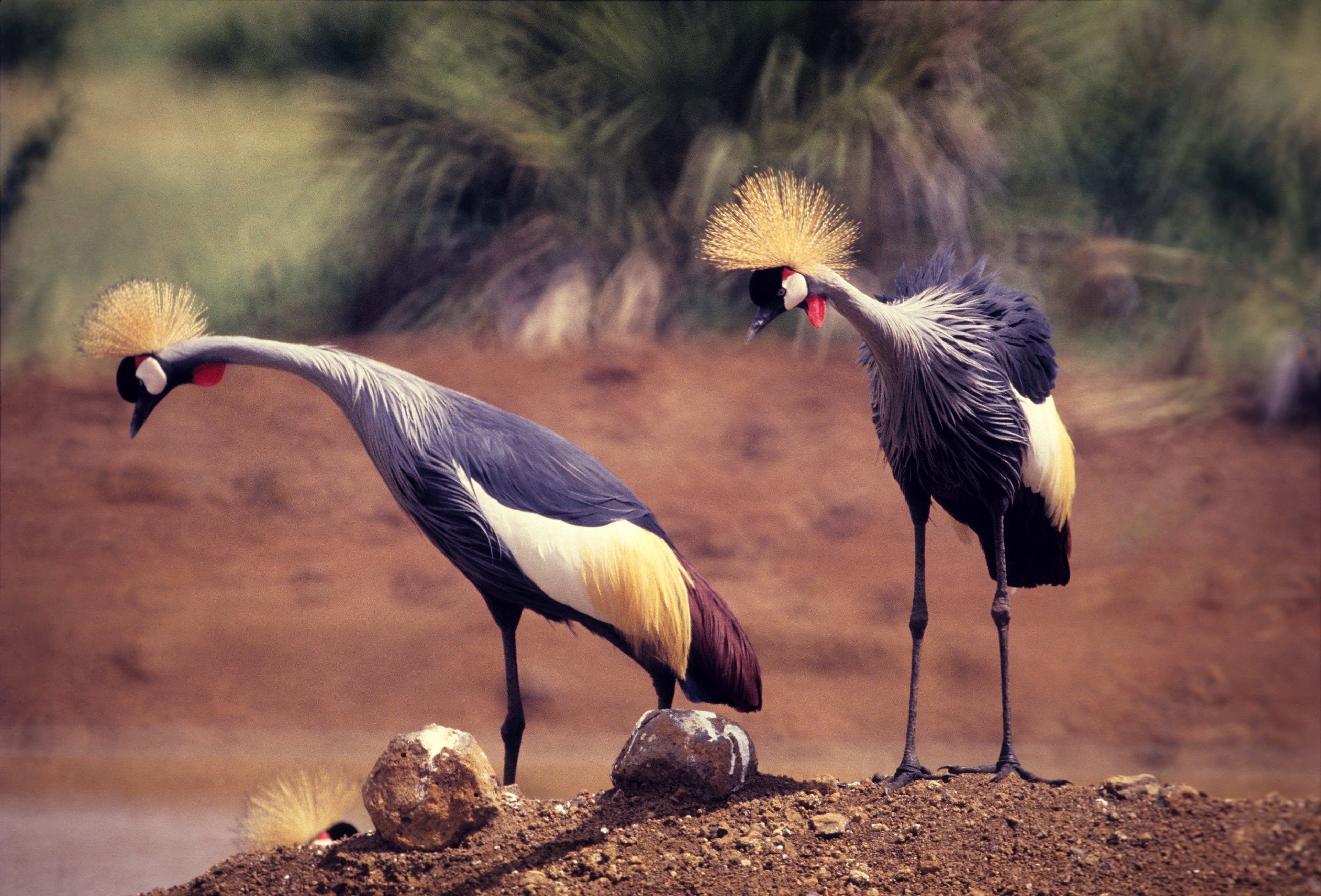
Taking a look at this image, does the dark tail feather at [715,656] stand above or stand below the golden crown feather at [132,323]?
below

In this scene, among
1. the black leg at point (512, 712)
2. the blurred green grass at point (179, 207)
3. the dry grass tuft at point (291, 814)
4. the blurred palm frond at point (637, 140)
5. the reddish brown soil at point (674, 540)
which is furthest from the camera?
the blurred green grass at point (179, 207)

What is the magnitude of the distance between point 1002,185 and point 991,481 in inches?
168

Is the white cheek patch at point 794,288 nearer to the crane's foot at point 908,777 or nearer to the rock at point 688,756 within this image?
the rock at point 688,756

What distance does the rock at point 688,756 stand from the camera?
3.21 m

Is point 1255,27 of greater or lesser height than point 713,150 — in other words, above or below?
above

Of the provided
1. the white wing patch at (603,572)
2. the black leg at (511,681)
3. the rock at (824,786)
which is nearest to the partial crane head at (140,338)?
the white wing patch at (603,572)

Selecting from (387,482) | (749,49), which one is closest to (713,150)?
(749,49)

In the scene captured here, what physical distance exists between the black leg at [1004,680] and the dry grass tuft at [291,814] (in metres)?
1.83

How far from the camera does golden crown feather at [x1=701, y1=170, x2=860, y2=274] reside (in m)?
3.12

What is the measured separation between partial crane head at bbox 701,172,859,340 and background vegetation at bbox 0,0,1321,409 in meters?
3.57

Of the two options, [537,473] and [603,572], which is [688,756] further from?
[537,473]

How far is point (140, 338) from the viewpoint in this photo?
134 inches

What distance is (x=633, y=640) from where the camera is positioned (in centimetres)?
336

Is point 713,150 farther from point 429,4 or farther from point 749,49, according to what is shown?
point 429,4
